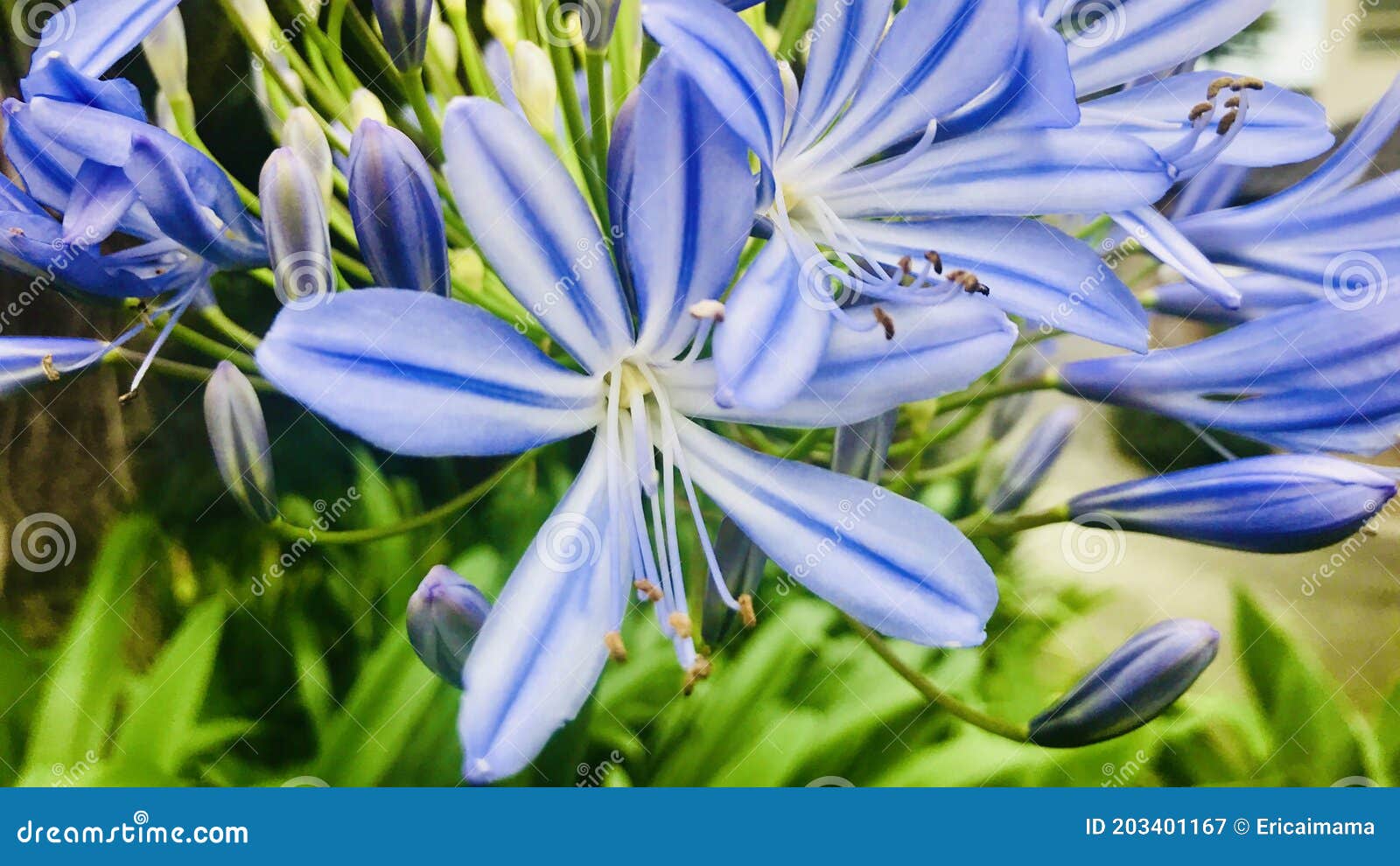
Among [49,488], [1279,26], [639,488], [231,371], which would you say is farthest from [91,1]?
[1279,26]

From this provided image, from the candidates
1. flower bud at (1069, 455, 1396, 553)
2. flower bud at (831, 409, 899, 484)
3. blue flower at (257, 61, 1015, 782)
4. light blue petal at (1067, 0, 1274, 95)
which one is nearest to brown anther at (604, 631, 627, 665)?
blue flower at (257, 61, 1015, 782)

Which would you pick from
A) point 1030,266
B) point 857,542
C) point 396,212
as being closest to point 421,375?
point 396,212

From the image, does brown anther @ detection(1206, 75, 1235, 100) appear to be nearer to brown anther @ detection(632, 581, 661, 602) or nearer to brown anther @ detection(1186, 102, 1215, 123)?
brown anther @ detection(1186, 102, 1215, 123)

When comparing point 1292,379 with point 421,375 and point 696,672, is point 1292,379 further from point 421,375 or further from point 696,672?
point 421,375

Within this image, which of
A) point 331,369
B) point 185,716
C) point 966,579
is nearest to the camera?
point 331,369

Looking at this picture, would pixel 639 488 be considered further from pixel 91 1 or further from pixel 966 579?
pixel 91 1
